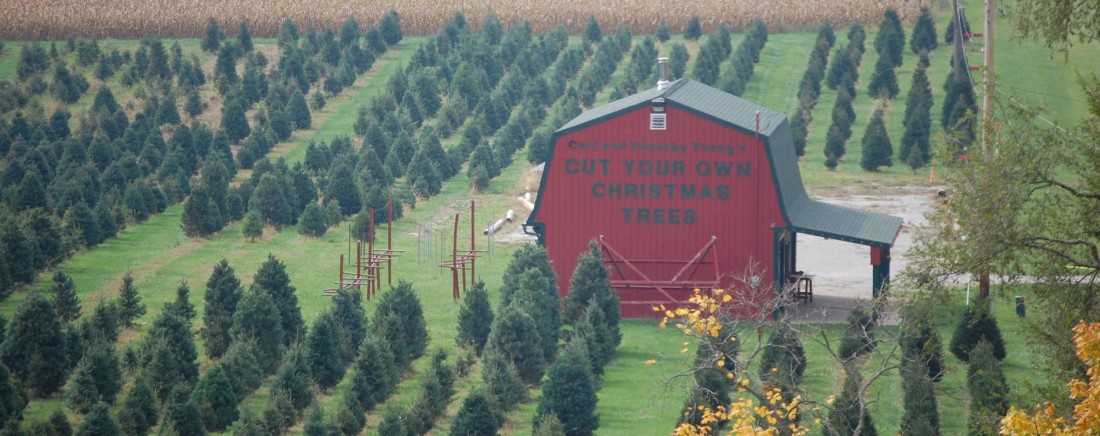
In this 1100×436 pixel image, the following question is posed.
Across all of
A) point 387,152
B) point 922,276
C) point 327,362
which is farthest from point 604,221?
point 387,152

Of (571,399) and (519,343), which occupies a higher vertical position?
(519,343)

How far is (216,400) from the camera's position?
2855cm

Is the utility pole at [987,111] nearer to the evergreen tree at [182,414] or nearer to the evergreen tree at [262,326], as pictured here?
the evergreen tree at [182,414]

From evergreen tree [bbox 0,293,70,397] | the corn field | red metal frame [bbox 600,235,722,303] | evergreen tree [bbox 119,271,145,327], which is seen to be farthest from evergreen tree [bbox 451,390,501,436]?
the corn field

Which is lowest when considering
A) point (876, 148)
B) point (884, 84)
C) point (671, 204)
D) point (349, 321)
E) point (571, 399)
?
point (571, 399)

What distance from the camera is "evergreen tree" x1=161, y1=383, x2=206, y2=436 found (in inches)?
1057

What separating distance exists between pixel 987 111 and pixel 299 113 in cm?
3683

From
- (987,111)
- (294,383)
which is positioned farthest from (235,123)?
(987,111)

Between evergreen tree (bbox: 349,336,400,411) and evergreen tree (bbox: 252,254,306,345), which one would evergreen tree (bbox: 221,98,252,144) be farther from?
evergreen tree (bbox: 349,336,400,411)

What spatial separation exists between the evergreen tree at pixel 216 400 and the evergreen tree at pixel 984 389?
12.7m

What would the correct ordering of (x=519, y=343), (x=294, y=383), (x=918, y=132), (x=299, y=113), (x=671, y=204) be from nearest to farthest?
(x=294, y=383)
(x=519, y=343)
(x=671, y=204)
(x=918, y=132)
(x=299, y=113)

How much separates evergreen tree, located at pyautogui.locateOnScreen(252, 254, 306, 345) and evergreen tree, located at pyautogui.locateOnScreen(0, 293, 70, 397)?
181 inches

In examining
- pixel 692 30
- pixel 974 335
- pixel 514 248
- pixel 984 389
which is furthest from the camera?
pixel 692 30

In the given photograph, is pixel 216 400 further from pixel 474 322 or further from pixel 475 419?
pixel 474 322
